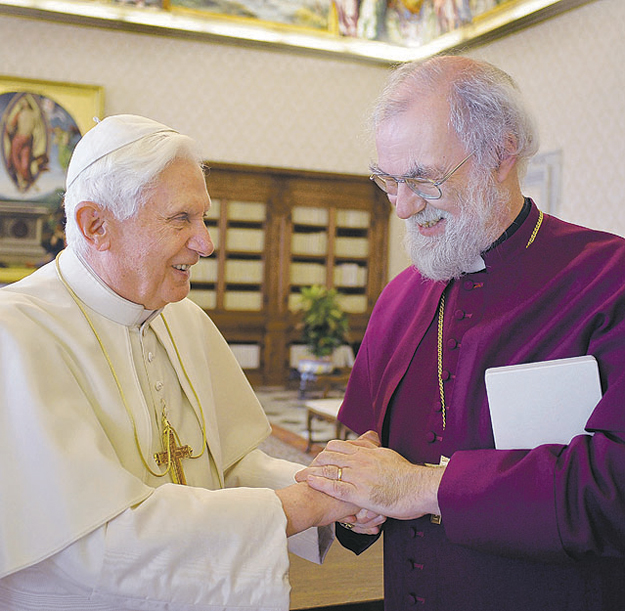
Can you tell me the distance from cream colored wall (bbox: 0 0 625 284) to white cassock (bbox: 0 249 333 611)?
707 centimetres

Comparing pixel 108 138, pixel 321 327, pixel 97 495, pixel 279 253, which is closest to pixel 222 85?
pixel 279 253

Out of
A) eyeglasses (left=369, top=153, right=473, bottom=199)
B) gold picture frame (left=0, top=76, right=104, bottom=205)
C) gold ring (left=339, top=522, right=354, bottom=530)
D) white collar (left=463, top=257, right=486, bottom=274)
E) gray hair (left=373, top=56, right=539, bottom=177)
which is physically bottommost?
gold ring (left=339, top=522, right=354, bottom=530)

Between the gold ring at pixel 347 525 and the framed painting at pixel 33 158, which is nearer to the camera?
the gold ring at pixel 347 525

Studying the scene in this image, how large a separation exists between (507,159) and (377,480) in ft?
3.00

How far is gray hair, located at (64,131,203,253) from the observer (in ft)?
6.42

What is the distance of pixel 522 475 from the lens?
1709 mm

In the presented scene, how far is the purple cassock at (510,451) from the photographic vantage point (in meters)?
1.66

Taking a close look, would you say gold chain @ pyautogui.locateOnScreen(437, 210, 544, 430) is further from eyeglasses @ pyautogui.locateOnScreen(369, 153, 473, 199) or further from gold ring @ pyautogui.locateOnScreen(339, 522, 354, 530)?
gold ring @ pyautogui.locateOnScreen(339, 522, 354, 530)

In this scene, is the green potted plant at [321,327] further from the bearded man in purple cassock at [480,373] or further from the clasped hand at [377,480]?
the clasped hand at [377,480]

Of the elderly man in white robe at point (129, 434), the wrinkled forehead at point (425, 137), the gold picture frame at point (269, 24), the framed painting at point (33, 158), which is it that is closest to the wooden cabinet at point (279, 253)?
the gold picture frame at point (269, 24)

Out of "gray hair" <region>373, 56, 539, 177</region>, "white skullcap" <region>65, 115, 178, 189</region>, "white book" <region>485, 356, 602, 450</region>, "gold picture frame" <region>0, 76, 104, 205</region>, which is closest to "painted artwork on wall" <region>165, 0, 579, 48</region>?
"gold picture frame" <region>0, 76, 104, 205</region>

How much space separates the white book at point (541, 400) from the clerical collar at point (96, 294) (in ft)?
3.21

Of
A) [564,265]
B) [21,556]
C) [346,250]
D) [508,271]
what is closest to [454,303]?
[508,271]

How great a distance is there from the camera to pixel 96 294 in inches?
81.1
